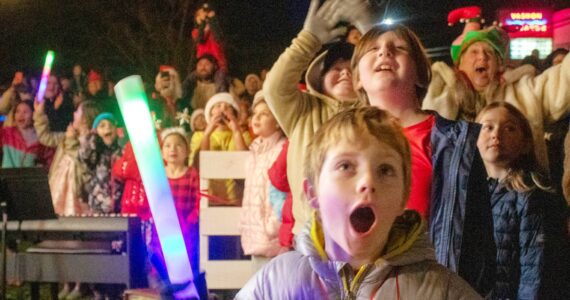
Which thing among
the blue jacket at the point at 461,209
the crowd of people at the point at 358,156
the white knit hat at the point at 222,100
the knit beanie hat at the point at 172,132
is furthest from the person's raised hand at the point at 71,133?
the blue jacket at the point at 461,209

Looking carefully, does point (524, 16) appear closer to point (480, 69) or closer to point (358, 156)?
point (480, 69)

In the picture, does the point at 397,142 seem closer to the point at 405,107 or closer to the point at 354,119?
the point at 354,119

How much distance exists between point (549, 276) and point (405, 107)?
1.92m

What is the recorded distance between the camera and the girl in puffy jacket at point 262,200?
196 inches

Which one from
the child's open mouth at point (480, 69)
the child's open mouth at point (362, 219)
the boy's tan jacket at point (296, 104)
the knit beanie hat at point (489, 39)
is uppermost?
the knit beanie hat at point (489, 39)

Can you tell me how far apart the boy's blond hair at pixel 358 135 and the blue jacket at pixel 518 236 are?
209 cm

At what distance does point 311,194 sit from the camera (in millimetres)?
1625

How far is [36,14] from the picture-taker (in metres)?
15.4

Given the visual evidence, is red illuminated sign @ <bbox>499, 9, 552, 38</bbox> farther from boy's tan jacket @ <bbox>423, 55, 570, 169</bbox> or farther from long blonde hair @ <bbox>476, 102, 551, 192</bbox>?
long blonde hair @ <bbox>476, 102, 551, 192</bbox>

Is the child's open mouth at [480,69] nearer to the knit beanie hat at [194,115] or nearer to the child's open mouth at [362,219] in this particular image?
the child's open mouth at [362,219]

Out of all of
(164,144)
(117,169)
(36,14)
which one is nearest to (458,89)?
(164,144)

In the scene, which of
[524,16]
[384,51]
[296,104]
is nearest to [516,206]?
[296,104]

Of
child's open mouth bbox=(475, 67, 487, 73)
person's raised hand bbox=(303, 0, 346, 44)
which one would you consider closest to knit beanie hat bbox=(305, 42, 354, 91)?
person's raised hand bbox=(303, 0, 346, 44)

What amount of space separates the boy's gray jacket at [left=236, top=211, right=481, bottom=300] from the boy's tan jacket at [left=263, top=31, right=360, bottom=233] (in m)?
1.16
